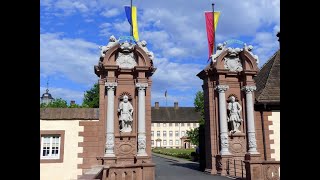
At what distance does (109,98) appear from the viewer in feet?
55.8

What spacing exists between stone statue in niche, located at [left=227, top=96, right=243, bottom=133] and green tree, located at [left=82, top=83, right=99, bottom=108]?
2456 centimetres

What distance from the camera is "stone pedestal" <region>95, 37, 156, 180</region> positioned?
54.7 feet

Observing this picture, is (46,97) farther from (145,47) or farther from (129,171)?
(129,171)

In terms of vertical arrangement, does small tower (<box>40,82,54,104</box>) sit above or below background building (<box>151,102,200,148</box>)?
above

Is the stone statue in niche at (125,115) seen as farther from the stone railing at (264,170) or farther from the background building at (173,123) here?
the background building at (173,123)

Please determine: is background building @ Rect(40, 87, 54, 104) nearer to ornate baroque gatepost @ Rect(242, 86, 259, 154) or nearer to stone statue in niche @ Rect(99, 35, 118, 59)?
stone statue in niche @ Rect(99, 35, 118, 59)

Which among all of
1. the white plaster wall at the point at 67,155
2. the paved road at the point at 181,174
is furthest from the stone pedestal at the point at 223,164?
the white plaster wall at the point at 67,155

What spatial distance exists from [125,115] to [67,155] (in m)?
3.29

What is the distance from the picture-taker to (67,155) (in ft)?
52.1

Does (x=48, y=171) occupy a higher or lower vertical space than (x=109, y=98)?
lower

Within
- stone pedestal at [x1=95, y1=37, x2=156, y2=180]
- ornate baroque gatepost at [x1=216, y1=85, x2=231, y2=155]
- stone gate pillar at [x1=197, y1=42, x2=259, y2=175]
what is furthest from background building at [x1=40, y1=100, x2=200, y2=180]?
ornate baroque gatepost at [x1=216, y1=85, x2=231, y2=155]
